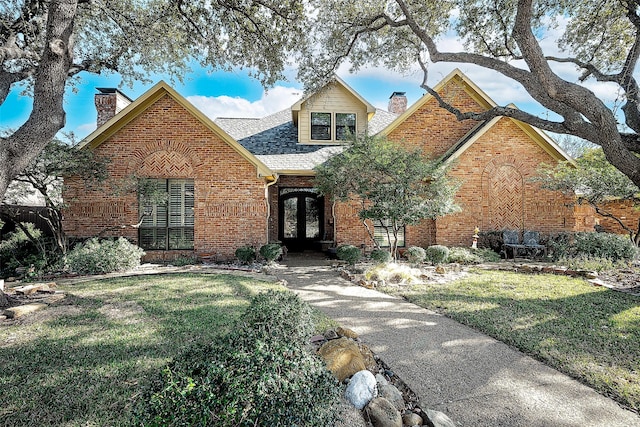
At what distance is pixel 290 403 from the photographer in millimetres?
2109

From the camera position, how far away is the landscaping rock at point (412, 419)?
2627mm

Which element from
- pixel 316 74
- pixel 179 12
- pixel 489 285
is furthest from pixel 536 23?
pixel 179 12

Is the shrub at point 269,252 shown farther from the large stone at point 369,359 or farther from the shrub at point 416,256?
the large stone at point 369,359

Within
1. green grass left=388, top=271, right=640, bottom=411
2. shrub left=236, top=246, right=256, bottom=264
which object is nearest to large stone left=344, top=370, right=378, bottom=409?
green grass left=388, top=271, right=640, bottom=411

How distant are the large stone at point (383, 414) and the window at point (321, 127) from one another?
1283cm

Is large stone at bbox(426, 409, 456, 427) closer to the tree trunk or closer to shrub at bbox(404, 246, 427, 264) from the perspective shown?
the tree trunk

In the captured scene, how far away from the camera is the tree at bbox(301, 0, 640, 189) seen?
511 cm

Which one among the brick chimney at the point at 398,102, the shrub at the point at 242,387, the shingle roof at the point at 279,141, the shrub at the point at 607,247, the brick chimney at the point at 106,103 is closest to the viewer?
the shrub at the point at 242,387

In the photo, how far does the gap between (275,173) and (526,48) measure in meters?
8.25

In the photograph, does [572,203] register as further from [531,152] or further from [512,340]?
[512,340]

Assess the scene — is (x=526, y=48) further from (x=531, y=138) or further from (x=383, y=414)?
(x=531, y=138)

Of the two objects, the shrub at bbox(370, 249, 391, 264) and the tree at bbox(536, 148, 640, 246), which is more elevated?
the tree at bbox(536, 148, 640, 246)

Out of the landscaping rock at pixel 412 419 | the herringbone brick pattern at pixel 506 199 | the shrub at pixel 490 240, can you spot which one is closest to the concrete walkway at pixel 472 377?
the landscaping rock at pixel 412 419

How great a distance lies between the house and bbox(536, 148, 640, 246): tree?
1.29 meters
